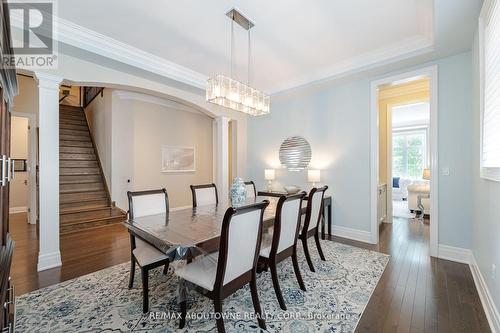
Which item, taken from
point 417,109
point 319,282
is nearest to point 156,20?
point 319,282

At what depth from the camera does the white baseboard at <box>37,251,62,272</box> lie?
2.54m

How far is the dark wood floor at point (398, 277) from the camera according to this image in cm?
170

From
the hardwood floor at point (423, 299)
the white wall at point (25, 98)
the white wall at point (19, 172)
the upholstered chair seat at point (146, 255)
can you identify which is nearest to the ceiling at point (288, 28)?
the upholstered chair seat at point (146, 255)

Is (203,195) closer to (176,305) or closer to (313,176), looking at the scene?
(176,305)

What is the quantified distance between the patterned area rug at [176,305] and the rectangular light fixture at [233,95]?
1.98m

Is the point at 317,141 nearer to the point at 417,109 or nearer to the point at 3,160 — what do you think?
the point at 3,160

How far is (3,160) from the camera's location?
3.83 ft

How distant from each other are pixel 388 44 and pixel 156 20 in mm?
2822

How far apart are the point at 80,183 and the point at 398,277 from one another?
617 centimetres

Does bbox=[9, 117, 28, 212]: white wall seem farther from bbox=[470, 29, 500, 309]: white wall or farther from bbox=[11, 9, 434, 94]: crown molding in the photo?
bbox=[470, 29, 500, 309]: white wall

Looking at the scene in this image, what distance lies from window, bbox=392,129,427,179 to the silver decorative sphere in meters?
6.29

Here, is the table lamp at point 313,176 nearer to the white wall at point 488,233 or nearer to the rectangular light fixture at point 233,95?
the rectangular light fixture at point 233,95

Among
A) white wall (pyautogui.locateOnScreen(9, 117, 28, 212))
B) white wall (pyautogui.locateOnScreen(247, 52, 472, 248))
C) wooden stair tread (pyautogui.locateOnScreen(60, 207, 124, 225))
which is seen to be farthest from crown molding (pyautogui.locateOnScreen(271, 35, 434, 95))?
white wall (pyautogui.locateOnScreen(9, 117, 28, 212))

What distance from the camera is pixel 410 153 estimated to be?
330 inches
